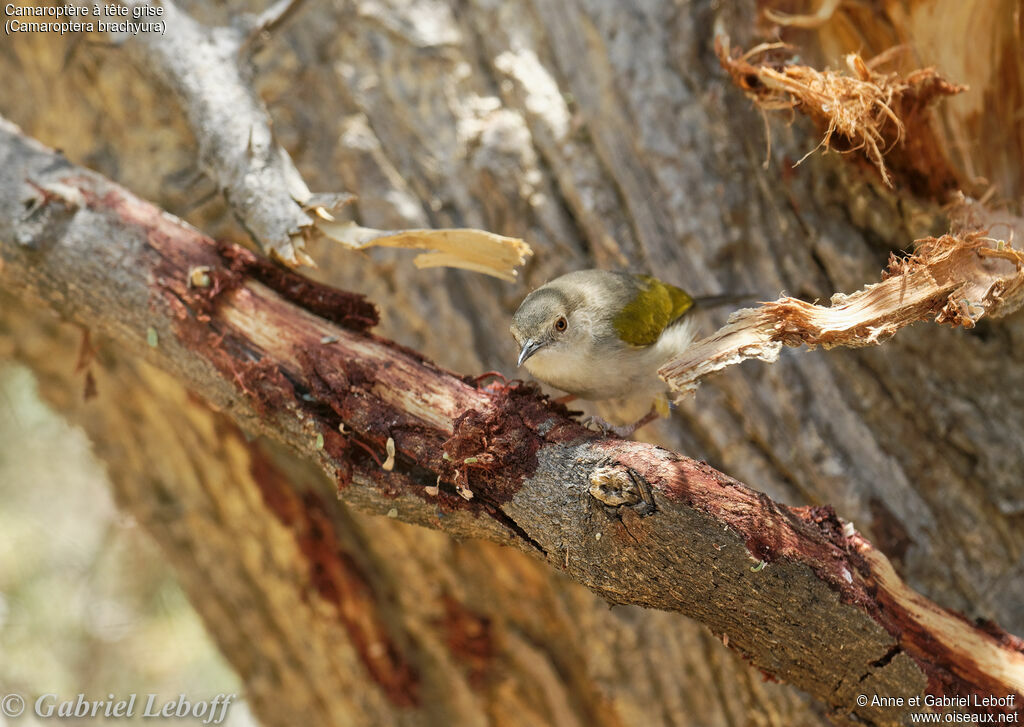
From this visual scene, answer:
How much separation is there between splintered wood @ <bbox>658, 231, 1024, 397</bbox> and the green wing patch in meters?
0.88

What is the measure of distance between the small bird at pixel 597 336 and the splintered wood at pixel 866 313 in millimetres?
819

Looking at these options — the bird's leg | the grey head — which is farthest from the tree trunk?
the grey head

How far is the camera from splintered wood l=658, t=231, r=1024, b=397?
2248 mm

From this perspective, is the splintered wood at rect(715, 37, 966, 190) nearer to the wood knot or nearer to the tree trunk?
the tree trunk

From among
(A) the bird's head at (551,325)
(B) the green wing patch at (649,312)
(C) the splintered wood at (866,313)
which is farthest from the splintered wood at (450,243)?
(C) the splintered wood at (866,313)

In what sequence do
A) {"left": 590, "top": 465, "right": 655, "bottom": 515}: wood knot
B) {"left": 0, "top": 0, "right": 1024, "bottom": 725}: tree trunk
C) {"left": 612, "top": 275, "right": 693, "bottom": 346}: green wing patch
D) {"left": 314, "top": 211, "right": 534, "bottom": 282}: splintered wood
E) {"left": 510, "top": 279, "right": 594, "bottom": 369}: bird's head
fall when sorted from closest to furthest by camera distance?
{"left": 590, "top": 465, "right": 655, "bottom": 515}: wood knot → {"left": 314, "top": 211, "right": 534, "bottom": 282}: splintered wood → {"left": 510, "top": 279, "right": 594, "bottom": 369}: bird's head → {"left": 612, "top": 275, "right": 693, "bottom": 346}: green wing patch → {"left": 0, "top": 0, "right": 1024, "bottom": 725}: tree trunk

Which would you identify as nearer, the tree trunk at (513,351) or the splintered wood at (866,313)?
the splintered wood at (866,313)

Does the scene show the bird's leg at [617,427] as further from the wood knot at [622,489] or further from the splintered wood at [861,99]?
the splintered wood at [861,99]

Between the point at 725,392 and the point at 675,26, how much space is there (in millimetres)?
1974

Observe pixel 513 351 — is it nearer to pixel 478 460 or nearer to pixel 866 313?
pixel 478 460

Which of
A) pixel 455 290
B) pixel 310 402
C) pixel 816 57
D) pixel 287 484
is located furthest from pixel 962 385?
pixel 287 484

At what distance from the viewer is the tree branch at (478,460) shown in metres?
2.15

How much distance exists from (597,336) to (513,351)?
1.07 metres

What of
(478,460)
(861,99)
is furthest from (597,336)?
(861,99)
